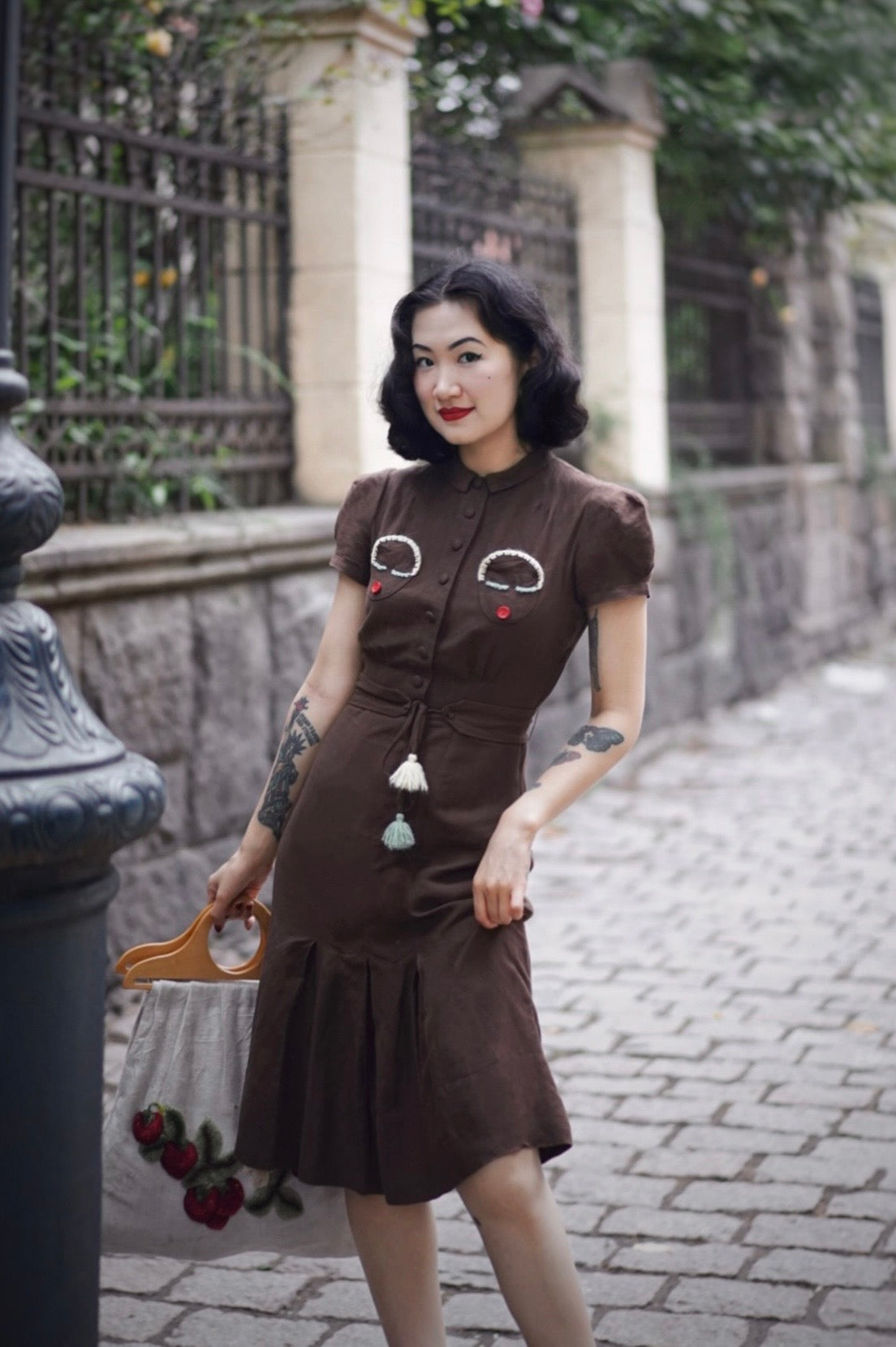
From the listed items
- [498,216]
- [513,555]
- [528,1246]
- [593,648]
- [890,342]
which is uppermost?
[890,342]

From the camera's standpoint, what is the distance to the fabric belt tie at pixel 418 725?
2.54 metres

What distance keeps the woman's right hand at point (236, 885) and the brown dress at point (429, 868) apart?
0.09 metres

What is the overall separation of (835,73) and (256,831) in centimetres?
827

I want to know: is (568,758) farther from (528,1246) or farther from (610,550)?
(528,1246)

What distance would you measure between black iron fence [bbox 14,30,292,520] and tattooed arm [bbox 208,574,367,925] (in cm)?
251

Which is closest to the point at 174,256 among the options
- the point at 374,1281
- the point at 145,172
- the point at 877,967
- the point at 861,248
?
the point at 145,172

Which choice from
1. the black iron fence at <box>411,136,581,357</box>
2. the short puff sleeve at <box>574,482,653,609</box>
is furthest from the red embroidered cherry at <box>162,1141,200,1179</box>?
the black iron fence at <box>411,136,581,357</box>

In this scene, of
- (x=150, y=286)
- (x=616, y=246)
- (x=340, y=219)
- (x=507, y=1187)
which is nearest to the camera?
(x=507, y=1187)

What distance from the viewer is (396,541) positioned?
269 centimetres

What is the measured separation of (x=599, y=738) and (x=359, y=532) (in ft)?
1.58

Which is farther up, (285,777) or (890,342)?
(890,342)

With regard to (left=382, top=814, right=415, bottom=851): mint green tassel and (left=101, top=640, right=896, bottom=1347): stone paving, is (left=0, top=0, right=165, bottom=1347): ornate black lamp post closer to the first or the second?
(left=382, top=814, right=415, bottom=851): mint green tassel

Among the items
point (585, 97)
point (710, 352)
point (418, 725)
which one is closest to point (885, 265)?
point (710, 352)

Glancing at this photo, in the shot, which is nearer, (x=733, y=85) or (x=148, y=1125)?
(x=148, y=1125)
